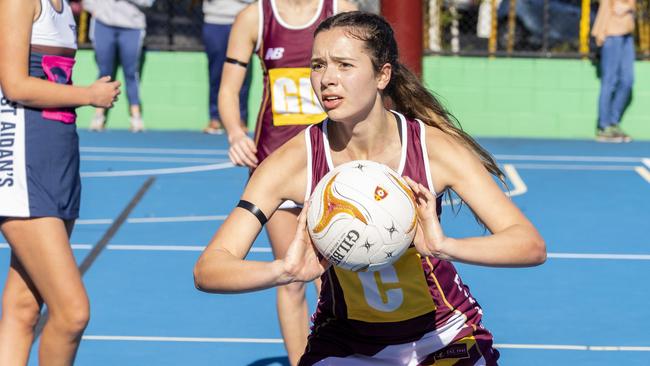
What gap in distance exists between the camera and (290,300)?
5.43 meters

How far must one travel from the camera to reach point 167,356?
6.16 metres

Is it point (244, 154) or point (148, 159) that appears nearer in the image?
point (244, 154)

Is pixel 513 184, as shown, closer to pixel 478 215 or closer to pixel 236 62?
pixel 236 62

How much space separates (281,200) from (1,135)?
51.8 inches

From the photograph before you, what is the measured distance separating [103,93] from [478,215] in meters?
1.65

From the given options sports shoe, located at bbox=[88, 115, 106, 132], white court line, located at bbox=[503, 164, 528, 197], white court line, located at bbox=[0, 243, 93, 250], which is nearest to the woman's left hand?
white court line, located at bbox=[0, 243, 93, 250]

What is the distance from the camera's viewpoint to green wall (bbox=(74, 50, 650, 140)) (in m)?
14.7

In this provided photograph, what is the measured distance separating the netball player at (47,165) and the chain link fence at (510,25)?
11045 millimetres

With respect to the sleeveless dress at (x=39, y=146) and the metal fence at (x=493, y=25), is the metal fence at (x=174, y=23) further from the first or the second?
the sleeveless dress at (x=39, y=146)

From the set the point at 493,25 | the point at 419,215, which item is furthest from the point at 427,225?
the point at 493,25

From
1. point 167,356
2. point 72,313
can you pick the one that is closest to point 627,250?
point 167,356

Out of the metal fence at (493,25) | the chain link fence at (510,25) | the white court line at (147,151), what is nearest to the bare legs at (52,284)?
the white court line at (147,151)

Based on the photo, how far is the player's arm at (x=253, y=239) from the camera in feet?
11.1

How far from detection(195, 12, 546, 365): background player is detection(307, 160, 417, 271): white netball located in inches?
1.9
